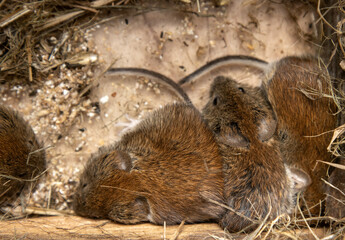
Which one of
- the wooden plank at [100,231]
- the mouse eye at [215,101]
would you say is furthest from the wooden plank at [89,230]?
the mouse eye at [215,101]

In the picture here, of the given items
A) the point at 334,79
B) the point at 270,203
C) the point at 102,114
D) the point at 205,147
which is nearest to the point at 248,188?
the point at 270,203

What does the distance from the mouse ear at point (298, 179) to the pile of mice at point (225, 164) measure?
11 millimetres

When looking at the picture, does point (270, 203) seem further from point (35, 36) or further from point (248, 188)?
point (35, 36)

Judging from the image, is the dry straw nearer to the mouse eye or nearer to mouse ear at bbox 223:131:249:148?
mouse ear at bbox 223:131:249:148

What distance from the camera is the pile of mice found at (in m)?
3.88

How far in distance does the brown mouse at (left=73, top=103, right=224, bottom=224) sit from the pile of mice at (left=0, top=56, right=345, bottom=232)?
0.01 m

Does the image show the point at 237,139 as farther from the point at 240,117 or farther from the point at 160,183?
the point at 160,183

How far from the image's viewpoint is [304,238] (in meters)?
3.73

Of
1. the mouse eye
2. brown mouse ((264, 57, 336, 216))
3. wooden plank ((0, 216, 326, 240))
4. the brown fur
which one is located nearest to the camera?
wooden plank ((0, 216, 326, 240))

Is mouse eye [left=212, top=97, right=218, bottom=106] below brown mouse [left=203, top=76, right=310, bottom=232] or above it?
above

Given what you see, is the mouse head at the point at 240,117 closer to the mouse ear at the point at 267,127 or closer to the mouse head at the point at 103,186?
the mouse ear at the point at 267,127

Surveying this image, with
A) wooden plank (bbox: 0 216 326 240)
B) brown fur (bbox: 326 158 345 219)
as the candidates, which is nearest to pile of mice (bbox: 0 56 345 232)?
brown fur (bbox: 326 158 345 219)

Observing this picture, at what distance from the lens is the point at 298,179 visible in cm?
400

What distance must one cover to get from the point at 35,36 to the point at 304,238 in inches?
154
